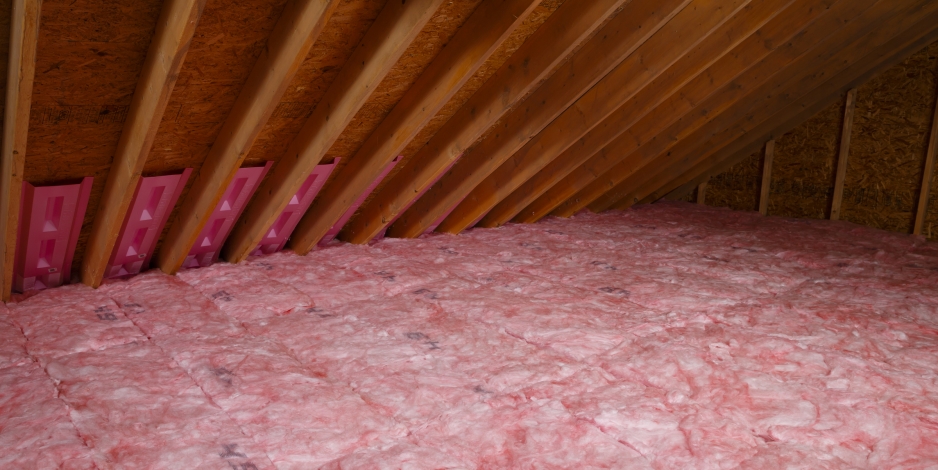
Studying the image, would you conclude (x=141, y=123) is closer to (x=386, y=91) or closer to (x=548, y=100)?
(x=386, y=91)

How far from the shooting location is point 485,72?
3572 millimetres

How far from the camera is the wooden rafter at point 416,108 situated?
9.73 ft

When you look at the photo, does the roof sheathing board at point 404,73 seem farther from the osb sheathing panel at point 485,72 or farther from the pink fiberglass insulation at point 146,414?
the pink fiberglass insulation at point 146,414

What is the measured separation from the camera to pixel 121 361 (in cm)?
289

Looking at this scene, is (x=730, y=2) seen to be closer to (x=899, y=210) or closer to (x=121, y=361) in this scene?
(x=121, y=361)

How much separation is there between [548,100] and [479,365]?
161 centimetres

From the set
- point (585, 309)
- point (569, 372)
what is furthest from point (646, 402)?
point (585, 309)

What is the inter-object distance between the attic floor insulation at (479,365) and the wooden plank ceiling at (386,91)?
496 millimetres

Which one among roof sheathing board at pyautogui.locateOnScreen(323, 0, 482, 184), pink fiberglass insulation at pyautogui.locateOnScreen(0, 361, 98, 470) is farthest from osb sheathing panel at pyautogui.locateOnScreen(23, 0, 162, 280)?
roof sheathing board at pyautogui.locateOnScreen(323, 0, 482, 184)

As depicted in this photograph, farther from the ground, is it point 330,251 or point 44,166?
point 44,166

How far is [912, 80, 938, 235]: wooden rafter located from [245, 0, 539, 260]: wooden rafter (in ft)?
13.6

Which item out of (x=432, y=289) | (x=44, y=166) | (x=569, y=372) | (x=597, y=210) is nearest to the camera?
(x=569, y=372)

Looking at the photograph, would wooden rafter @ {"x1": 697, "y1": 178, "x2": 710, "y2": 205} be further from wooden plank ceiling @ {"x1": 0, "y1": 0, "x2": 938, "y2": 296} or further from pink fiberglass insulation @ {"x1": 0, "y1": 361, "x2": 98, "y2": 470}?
pink fiberglass insulation @ {"x1": 0, "y1": 361, "x2": 98, "y2": 470}

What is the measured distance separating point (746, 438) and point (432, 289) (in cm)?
198
